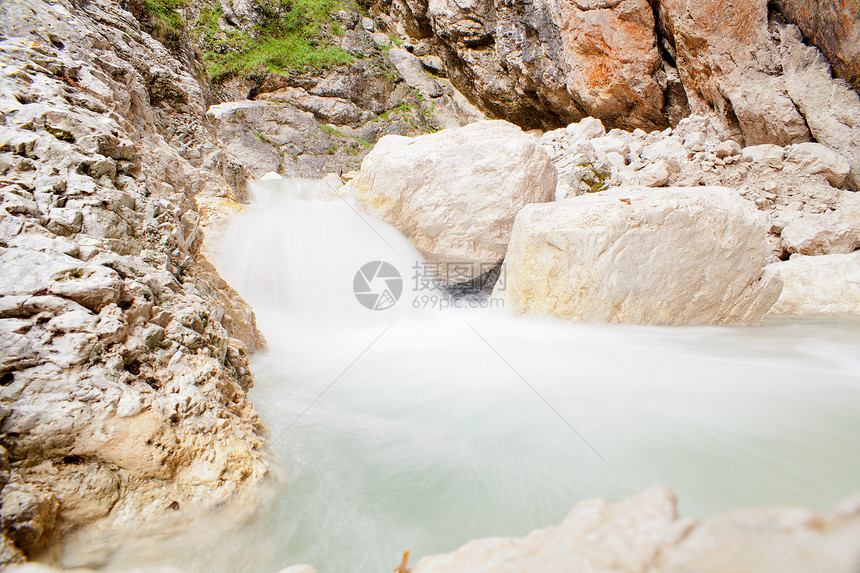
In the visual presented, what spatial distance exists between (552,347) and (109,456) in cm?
268

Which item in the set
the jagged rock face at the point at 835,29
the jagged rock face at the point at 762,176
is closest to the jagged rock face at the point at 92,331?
the jagged rock face at the point at 762,176

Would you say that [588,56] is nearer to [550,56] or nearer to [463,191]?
[550,56]

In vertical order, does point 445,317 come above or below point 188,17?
below

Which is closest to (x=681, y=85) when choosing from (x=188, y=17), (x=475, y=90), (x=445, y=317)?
(x=475, y=90)

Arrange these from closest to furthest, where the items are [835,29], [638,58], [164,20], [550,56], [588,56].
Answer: [164,20] → [835,29] → [638,58] → [588,56] → [550,56]

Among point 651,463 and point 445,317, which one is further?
point 445,317

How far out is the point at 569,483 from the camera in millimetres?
1515

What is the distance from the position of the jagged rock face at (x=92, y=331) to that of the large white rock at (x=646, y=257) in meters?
2.66

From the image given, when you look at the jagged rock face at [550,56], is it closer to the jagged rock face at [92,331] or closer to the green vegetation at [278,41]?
the green vegetation at [278,41]

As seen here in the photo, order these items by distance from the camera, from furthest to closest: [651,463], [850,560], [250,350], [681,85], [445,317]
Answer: [681,85] < [445,317] < [250,350] < [651,463] < [850,560]

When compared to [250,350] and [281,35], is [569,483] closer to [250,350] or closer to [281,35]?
[250,350]

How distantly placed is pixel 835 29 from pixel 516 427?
8.16 m

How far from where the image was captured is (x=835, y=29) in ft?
18.8

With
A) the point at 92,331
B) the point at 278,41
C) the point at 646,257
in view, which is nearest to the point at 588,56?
the point at 646,257
